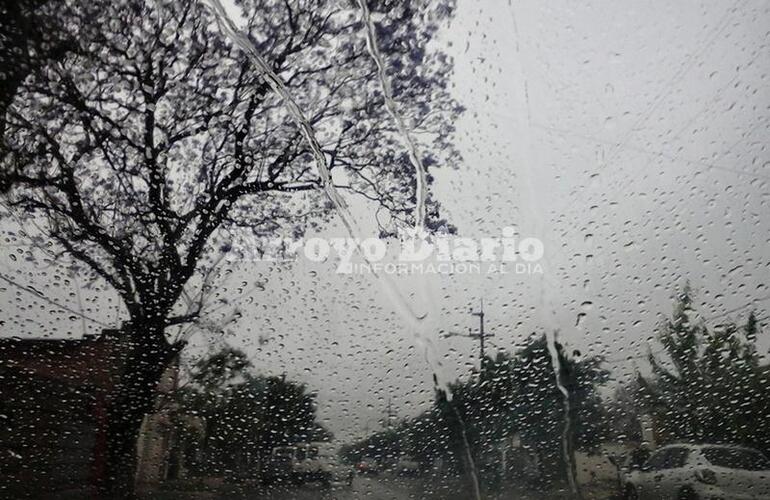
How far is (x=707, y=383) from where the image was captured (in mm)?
4578

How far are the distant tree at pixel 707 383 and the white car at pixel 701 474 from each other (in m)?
0.07

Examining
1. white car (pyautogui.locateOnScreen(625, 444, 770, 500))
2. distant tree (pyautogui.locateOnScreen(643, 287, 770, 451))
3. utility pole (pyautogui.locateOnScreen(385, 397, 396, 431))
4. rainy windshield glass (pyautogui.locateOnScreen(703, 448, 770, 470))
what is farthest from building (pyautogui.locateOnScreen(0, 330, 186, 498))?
rainy windshield glass (pyautogui.locateOnScreen(703, 448, 770, 470))

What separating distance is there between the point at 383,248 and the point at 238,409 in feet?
3.62

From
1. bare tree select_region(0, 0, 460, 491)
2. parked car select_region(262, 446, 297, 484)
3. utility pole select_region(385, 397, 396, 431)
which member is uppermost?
bare tree select_region(0, 0, 460, 491)

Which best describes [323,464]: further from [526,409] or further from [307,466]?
[526,409]

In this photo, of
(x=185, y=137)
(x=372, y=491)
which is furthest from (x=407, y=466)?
(x=185, y=137)

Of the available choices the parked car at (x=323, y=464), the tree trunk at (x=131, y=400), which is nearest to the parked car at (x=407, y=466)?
the parked car at (x=323, y=464)

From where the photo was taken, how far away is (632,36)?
4.09 m

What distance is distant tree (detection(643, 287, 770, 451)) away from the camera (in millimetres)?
4469

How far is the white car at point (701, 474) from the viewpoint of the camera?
4.31 meters

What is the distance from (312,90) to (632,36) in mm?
1785

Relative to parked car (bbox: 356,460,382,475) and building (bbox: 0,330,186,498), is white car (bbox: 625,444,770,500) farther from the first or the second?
building (bbox: 0,330,186,498)

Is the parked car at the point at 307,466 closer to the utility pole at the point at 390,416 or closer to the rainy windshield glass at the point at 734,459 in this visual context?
the utility pole at the point at 390,416

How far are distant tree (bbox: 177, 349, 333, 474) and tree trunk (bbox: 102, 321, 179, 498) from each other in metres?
0.17
